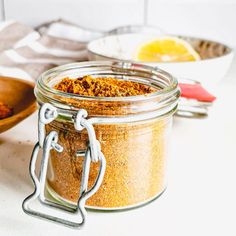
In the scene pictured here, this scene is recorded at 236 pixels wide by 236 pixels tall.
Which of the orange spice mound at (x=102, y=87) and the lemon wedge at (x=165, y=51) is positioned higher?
the orange spice mound at (x=102, y=87)

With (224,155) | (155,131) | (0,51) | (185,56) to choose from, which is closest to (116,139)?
(155,131)

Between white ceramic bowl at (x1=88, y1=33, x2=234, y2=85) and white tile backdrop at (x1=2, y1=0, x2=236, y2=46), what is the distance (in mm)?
203

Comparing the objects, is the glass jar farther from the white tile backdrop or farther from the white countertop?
the white tile backdrop

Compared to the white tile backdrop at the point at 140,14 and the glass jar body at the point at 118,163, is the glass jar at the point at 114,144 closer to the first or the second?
the glass jar body at the point at 118,163

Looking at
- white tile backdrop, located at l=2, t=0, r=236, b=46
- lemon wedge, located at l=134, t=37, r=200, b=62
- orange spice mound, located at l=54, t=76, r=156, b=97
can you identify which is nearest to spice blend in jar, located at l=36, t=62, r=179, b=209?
orange spice mound, located at l=54, t=76, r=156, b=97

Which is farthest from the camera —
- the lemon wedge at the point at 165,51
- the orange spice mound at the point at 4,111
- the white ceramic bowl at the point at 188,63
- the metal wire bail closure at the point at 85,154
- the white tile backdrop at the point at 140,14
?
the white tile backdrop at the point at 140,14

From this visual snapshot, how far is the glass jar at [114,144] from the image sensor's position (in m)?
0.35

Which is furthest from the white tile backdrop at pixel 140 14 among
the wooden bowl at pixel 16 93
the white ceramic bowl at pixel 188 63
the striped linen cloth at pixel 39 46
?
the wooden bowl at pixel 16 93

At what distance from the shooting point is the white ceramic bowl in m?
0.64

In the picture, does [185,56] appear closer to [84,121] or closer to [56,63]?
[56,63]

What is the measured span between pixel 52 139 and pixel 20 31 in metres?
0.66

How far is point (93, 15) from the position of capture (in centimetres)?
107

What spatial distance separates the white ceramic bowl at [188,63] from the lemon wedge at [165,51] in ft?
0.08

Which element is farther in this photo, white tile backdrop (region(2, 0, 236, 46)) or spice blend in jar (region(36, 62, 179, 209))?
white tile backdrop (region(2, 0, 236, 46))
